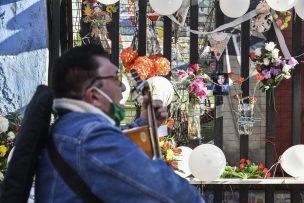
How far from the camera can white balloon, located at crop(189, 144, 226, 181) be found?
3646 millimetres

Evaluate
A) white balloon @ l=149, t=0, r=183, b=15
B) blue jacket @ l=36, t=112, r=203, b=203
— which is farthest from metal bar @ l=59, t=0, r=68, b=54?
blue jacket @ l=36, t=112, r=203, b=203

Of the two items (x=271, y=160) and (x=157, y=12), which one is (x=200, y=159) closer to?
(x=271, y=160)

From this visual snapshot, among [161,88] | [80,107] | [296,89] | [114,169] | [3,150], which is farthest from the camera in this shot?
[296,89]

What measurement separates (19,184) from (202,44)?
3.82 meters

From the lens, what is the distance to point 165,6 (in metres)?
3.95

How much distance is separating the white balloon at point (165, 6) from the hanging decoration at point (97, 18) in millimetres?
282

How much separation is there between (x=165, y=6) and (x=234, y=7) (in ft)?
1.59

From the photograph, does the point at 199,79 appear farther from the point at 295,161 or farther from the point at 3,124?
the point at 3,124

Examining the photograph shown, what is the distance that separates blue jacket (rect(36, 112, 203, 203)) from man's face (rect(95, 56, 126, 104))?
108 mm

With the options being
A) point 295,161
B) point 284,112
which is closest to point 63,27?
point 295,161

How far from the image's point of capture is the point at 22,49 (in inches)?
146

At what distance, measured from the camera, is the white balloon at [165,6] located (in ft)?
12.9

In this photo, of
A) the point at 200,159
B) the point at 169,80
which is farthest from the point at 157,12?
the point at 200,159

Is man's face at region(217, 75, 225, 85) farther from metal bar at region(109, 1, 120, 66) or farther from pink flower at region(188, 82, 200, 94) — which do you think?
metal bar at region(109, 1, 120, 66)
